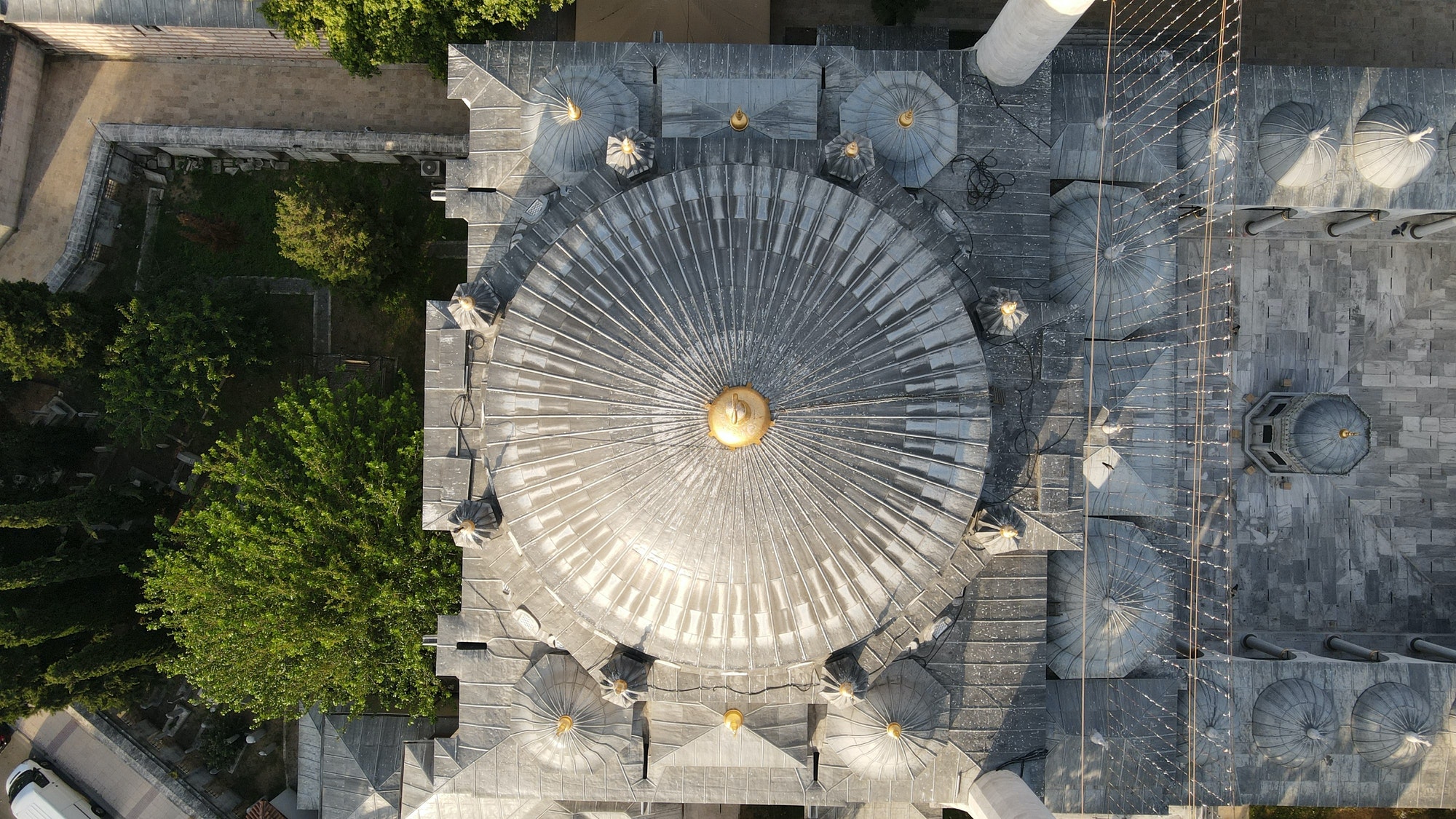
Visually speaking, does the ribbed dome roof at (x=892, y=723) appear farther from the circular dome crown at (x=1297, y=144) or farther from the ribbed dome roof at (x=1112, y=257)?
the circular dome crown at (x=1297, y=144)

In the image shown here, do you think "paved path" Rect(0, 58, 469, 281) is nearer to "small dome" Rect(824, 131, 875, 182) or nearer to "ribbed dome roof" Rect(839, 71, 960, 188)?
"ribbed dome roof" Rect(839, 71, 960, 188)

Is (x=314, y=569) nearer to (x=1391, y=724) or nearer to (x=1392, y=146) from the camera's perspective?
(x=1391, y=724)

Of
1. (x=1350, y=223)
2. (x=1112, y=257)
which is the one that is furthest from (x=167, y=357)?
(x=1350, y=223)

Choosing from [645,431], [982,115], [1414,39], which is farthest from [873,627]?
[1414,39]

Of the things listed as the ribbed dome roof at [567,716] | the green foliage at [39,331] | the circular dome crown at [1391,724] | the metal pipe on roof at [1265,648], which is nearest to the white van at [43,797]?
the green foliage at [39,331]

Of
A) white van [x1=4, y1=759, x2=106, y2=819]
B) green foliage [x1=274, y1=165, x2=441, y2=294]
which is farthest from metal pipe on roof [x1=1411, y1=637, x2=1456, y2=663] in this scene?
white van [x1=4, y1=759, x2=106, y2=819]

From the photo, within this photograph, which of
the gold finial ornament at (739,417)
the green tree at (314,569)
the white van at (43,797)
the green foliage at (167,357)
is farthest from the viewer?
the white van at (43,797)
